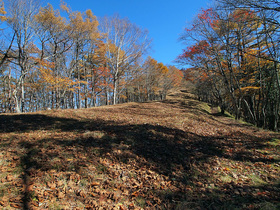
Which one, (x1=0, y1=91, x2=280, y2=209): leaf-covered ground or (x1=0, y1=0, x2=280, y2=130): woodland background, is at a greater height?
(x1=0, y1=0, x2=280, y2=130): woodland background

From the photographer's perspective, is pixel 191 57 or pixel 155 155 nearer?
pixel 155 155

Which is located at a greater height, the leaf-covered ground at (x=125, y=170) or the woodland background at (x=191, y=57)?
the woodland background at (x=191, y=57)

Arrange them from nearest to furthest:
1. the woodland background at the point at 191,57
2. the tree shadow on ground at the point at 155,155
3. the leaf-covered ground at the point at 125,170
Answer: the leaf-covered ground at the point at 125,170 → the tree shadow on ground at the point at 155,155 → the woodland background at the point at 191,57

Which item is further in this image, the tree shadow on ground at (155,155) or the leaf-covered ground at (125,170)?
the tree shadow on ground at (155,155)

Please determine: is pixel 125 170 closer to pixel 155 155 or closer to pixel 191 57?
pixel 155 155

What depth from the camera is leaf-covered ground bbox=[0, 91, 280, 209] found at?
2.74 meters

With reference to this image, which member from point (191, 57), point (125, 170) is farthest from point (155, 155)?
point (191, 57)

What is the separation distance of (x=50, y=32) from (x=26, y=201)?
17.6m

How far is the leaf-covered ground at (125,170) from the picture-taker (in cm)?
274

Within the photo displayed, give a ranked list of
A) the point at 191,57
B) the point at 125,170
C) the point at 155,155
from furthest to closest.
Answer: the point at 191,57
the point at 155,155
the point at 125,170

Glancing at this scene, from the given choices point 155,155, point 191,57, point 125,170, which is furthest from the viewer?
point 191,57

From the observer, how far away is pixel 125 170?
3.74 metres

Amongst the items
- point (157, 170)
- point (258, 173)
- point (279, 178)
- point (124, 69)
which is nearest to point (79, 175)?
point (157, 170)

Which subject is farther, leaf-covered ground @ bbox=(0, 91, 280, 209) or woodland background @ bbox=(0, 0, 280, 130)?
woodland background @ bbox=(0, 0, 280, 130)
